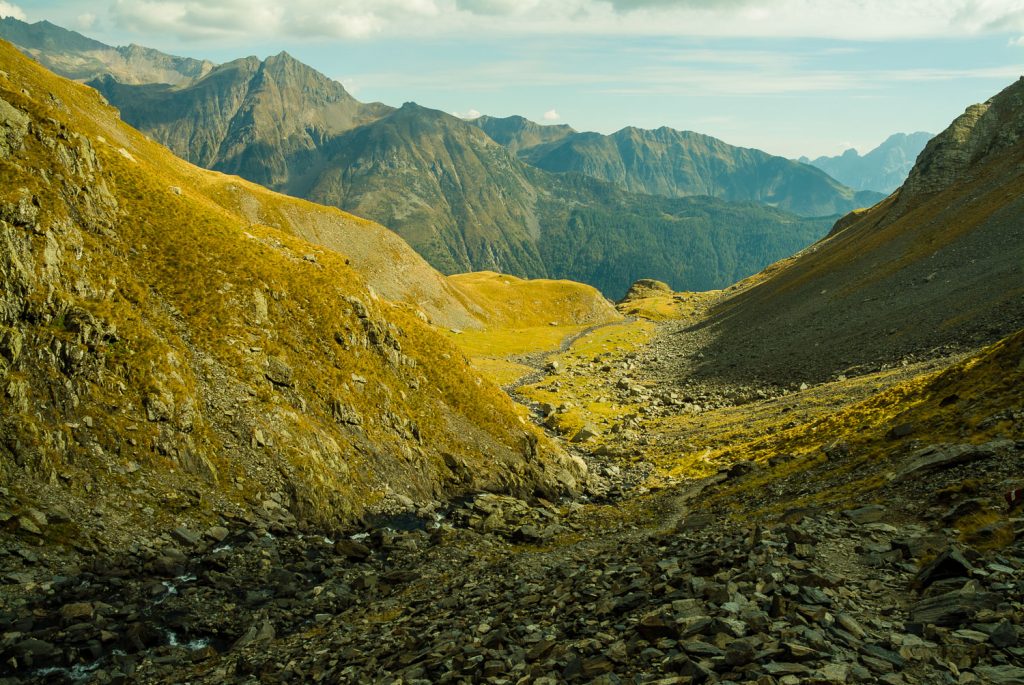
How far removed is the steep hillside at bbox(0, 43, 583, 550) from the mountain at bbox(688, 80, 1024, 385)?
Answer: 52782 millimetres

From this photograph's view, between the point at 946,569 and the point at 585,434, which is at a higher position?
the point at 946,569

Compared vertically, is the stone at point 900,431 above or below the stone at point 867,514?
above

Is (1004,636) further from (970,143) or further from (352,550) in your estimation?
(970,143)

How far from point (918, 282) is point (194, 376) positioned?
348ft

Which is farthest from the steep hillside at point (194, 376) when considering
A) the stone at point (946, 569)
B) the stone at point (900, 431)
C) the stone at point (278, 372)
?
the stone at point (946, 569)

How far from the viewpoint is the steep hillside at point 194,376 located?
1302 inches

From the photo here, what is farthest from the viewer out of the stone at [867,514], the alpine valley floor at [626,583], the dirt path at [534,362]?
the dirt path at [534,362]

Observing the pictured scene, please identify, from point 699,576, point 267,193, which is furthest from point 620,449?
point 267,193

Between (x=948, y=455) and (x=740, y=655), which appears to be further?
(x=948, y=455)

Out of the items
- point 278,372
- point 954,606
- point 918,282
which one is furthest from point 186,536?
point 918,282

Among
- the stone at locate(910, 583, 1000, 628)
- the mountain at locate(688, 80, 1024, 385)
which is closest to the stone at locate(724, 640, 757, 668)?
the stone at locate(910, 583, 1000, 628)

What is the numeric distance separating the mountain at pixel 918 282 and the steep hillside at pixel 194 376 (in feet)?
173

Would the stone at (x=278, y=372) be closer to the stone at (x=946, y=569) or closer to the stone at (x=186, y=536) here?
the stone at (x=186, y=536)

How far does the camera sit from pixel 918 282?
103 m
